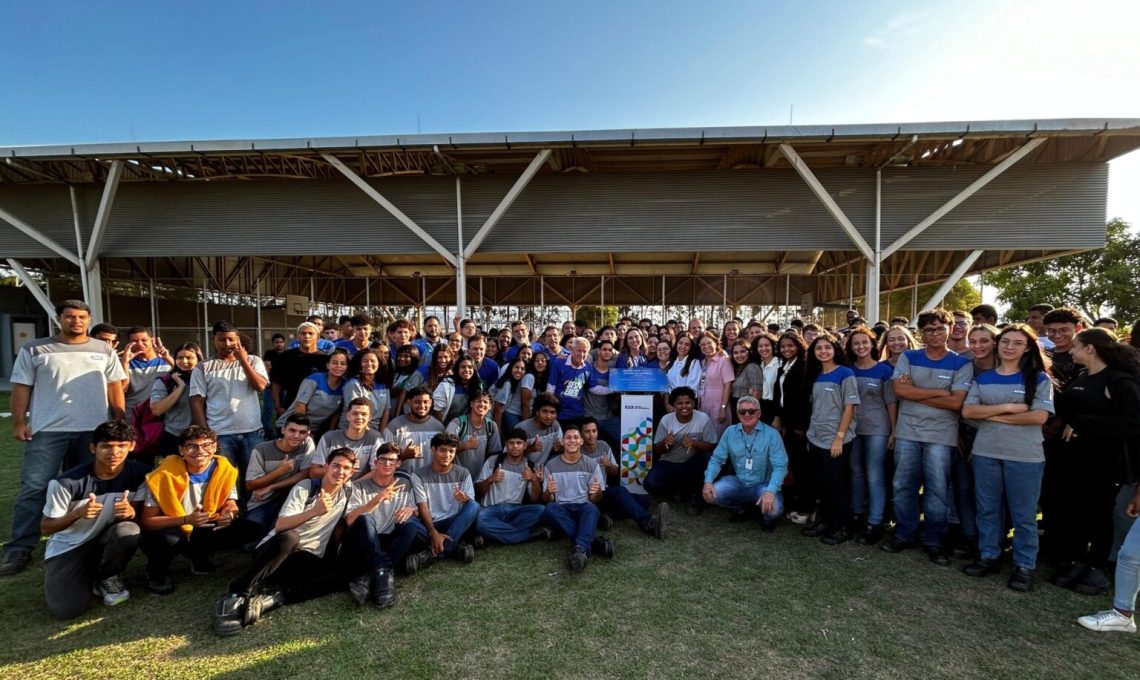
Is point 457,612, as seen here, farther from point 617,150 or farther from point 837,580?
point 617,150

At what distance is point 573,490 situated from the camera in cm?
443

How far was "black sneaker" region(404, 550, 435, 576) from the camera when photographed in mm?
3613

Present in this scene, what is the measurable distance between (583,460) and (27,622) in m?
3.86

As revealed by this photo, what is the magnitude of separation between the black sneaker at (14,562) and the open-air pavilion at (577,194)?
7.67 m

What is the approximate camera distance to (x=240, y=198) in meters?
11.9

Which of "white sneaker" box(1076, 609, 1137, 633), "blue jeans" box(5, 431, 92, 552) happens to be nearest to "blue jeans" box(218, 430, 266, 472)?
"blue jeans" box(5, 431, 92, 552)

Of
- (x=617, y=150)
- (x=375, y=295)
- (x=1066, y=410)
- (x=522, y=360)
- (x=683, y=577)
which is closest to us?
(x=1066, y=410)

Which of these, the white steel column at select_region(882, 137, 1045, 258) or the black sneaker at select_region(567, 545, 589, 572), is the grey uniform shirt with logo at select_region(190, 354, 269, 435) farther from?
the white steel column at select_region(882, 137, 1045, 258)

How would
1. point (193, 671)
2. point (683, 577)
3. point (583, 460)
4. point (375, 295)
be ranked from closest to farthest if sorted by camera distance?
point (193, 671) → point (683, 577) → point (583, 460) → point (375, 295)

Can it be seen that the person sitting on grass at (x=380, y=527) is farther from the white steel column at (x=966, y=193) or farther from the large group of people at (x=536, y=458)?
the white steel column at (x=966, y=193)

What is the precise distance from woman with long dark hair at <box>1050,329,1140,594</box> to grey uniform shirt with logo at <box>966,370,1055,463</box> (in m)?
0.21

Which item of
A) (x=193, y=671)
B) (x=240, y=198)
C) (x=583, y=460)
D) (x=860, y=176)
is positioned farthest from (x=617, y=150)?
(x=193, y=671)

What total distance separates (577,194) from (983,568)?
9962 mm

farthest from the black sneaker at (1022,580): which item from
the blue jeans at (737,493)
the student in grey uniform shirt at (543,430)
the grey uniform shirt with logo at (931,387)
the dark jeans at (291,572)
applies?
the dark jeans at (291,572)
